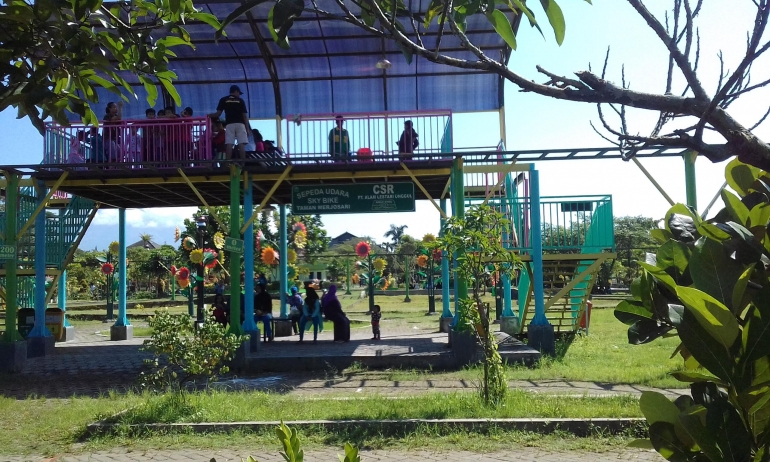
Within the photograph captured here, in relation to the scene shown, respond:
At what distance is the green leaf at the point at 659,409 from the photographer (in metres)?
1.90

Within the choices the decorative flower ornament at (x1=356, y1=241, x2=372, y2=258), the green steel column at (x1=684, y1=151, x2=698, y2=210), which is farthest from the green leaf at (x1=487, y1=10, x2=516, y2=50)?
the decorative flower ornament at (x1=356, y1=241, x2=372, y2=258)

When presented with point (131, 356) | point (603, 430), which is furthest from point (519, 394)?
point (131, 356)

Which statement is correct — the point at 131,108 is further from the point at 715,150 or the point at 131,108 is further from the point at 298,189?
the point at 715,150

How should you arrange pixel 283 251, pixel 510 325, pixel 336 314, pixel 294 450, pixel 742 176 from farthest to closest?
1. pixel 283 251
2. pixel 510 325
3. pixel 336 314
4. pixel 742 176
5. pixel 294 450

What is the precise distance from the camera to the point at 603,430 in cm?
729

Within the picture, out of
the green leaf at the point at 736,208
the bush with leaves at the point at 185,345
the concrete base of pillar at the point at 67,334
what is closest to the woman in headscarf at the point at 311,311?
the bush with leaves at the point at 185,345

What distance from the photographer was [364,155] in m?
13.4

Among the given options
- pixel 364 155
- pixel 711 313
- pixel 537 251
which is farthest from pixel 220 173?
pixel 711 313

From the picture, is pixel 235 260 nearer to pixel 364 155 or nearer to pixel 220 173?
pixel 220 173

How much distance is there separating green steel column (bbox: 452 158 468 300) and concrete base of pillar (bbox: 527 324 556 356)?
1.62 m

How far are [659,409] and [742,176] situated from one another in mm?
764

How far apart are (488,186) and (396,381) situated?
20.8ft

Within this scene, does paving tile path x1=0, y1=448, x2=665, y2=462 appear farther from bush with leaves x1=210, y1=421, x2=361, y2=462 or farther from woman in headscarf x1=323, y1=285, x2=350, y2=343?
woman in headscarf x1=323, y1=285, x2=350, y2=343

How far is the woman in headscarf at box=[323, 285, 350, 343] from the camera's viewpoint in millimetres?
14992
